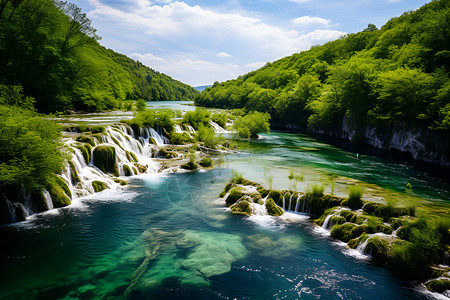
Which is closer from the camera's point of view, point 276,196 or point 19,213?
point 19,213

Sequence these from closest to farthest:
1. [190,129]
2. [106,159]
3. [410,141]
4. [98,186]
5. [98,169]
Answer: [98,186] < [98,169] < [106,159] < [410,141] < [190,129]

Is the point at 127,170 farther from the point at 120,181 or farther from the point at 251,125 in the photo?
the point at 251,125

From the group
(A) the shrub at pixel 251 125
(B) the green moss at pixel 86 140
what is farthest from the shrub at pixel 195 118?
(B) the green moss at pixel 86 140

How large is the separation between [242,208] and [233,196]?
1.48 meters

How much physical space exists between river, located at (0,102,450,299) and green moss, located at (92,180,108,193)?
1078 mm

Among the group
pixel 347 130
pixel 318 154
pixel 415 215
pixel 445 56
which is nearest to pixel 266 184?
pixel 415 215

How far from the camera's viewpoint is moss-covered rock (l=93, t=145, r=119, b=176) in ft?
69.8

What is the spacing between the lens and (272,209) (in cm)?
1574

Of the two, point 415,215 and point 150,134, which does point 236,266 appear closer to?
point 415,215

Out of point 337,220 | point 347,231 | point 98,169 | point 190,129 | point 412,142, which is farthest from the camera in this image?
point 190,129

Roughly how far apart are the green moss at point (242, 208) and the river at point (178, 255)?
544 mm

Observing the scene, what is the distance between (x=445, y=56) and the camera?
30.5m

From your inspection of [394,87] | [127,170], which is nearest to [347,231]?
[127,170]

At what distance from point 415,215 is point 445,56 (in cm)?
3005
